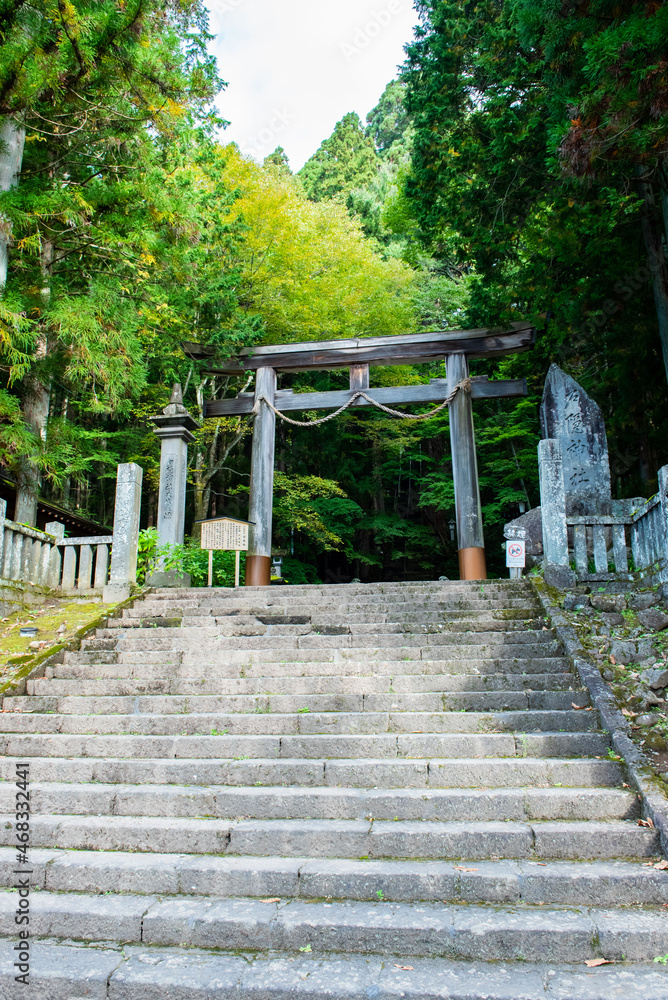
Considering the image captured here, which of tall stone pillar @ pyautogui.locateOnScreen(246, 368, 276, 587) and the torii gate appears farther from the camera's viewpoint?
tall stone pillar @ pyautogui.locateOnScreen(246, 368, 276, 587)

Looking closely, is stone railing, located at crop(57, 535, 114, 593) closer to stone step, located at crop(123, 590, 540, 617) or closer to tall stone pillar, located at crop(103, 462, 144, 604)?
tall stone pillar, located at crop(103, 462, 144, 604)

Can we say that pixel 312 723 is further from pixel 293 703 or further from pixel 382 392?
pixel 382 392

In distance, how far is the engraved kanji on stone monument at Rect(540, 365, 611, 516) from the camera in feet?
28.8

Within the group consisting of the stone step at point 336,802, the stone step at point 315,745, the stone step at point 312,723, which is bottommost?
the stone step at point 336,802

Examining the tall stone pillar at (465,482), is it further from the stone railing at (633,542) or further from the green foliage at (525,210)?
the stone railing at (633,542)

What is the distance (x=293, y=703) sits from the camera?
485cm

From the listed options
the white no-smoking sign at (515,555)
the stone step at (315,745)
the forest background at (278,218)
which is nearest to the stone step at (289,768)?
the stone step at (315,745)

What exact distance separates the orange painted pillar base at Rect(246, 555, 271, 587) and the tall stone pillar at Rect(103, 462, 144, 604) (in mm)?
2766

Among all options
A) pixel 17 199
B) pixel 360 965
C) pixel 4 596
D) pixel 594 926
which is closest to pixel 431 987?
pixel 360 965

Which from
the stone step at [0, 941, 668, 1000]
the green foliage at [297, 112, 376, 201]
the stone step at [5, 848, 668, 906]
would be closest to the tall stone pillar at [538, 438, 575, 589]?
the stone step at [5, 848, 668, 906]

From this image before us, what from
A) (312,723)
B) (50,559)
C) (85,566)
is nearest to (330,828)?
(312,723)

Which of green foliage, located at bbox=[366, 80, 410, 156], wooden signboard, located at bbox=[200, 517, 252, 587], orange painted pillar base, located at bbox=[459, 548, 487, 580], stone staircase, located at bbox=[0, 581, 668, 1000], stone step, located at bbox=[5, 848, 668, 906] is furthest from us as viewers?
green foliage, located at bbox=[366, 80, 410, 156]

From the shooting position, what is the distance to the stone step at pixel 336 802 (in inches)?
137

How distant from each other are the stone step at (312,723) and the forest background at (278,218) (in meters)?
5.46
